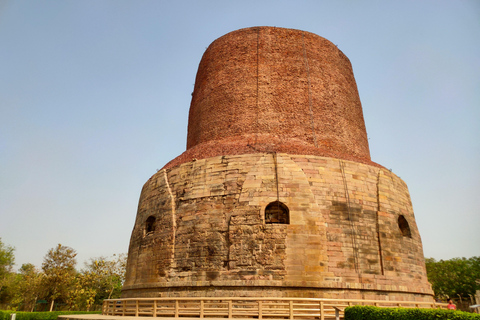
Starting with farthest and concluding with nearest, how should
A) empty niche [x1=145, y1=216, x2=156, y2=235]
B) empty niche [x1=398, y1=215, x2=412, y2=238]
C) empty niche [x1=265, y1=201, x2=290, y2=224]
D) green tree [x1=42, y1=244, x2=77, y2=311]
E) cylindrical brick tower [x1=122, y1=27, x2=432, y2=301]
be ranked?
green tree [x1=42, y1=244, x2=77, y2=311] → empty niche [x1=145, y1=216, x2=156, y2=235] → empty niche [x1=398, y1=215, x2=412, y2=238] → empty niche [x1=265, y1=201, x2=290, y2=224] → cylindrical brick tower [x1=122, y1=27, x2=432, y2=301]

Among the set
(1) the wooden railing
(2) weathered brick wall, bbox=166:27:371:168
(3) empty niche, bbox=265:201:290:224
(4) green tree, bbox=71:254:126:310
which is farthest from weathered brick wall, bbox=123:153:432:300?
(4) green tree, bbox=71:254:126:310

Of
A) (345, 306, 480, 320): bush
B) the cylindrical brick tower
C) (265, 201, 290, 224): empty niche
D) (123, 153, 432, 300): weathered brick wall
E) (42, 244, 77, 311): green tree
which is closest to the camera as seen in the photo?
(345, 306, 480, 320): bush

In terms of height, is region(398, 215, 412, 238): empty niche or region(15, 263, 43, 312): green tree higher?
region(398, 215, 412, 238): empty niche

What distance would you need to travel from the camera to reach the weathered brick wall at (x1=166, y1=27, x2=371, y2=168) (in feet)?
46.5

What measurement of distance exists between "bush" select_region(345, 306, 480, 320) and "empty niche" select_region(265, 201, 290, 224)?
3.68 meters

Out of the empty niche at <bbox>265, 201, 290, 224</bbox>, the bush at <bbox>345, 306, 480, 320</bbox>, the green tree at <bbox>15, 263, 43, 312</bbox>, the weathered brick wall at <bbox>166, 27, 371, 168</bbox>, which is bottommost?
the bush at <bbox>345, 306, 480, 320</bbox>

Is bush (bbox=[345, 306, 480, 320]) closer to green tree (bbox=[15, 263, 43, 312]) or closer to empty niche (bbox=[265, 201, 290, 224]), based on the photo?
empty niche (bbox=[265, 201, 290, 224])

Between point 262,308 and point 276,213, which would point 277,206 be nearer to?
point 276,213

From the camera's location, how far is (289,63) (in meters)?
15.9

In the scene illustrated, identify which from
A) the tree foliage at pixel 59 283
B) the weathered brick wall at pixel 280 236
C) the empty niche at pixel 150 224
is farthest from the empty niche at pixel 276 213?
the tree foliage at pixel 59 283

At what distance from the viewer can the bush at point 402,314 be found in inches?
244

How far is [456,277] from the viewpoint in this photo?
32438 mm

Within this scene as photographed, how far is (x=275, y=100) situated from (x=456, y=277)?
2797 centimetres

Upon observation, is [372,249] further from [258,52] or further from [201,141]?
[258,52]
